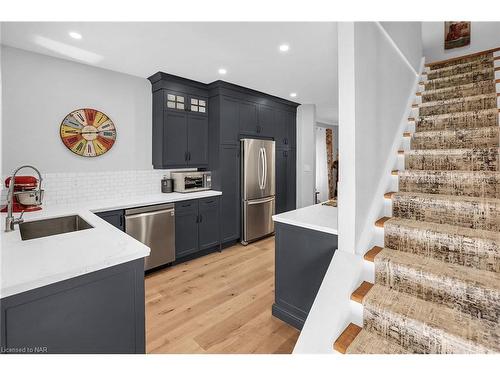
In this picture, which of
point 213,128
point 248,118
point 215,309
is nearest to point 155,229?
point 215,309

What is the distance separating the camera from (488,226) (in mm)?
1583

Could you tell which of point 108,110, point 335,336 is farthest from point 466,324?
point 108,110

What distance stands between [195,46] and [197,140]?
147cm

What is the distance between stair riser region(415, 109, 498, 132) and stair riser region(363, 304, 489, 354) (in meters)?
2.02

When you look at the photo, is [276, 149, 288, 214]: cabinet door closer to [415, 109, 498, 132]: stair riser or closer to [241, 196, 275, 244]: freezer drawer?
[241, 196, 275, 244]: freezer drawer

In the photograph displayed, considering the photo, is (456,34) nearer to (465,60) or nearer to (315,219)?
(465,60)

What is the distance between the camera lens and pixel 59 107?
289 cm

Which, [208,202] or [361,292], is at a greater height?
[208,202]

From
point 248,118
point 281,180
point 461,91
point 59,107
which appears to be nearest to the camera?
point 461,91

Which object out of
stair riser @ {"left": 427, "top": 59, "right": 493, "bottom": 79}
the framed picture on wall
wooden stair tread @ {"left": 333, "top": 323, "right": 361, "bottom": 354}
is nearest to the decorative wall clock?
wooden stair tread @ {"left": 333, "top": 323, "right": 361, "bottom": 354}

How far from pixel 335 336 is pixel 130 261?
1.12m

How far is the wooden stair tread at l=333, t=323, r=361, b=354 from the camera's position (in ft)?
4.02

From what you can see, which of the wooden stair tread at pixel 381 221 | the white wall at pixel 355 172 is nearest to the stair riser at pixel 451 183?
the white wall at pixel 355 172
